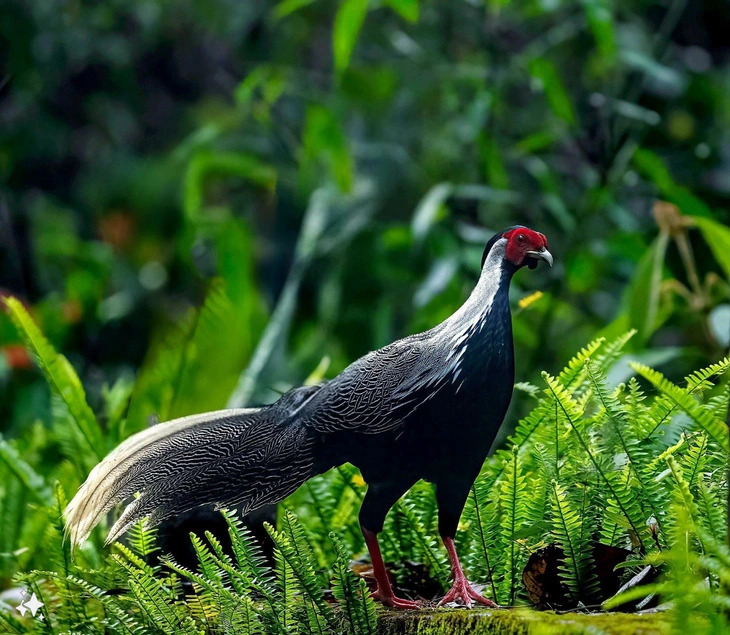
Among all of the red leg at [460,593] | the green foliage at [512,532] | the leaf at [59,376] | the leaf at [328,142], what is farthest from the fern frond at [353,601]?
the leaf at [328,142]

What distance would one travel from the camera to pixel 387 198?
4.26 m

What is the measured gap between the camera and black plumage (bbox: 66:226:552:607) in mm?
1366

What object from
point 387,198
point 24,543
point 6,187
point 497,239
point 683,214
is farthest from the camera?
point 6,187

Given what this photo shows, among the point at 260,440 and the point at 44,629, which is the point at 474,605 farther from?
the point at 44,629

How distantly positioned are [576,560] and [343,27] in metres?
2.07

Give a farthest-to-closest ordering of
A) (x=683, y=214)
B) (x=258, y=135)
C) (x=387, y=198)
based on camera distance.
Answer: (x=258, y=135) → (x=387, y=198) → (x=683, y=214)

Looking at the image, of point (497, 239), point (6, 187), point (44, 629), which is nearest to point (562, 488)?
point (497, 239)

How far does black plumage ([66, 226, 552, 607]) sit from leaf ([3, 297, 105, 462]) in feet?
1.44

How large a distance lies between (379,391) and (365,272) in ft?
7.73

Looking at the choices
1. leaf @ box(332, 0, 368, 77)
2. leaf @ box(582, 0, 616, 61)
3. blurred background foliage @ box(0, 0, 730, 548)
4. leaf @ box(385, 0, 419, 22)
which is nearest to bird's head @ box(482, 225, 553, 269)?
blurred background foliage @ box(0, 0, 730, 548)

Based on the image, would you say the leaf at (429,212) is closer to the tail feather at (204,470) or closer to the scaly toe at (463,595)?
the tail feather at (204,470)

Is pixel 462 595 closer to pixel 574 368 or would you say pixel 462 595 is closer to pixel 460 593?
pixel 460 593

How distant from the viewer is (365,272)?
148 inches

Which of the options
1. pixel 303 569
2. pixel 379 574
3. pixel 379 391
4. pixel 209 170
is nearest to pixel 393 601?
pixel 379 574
